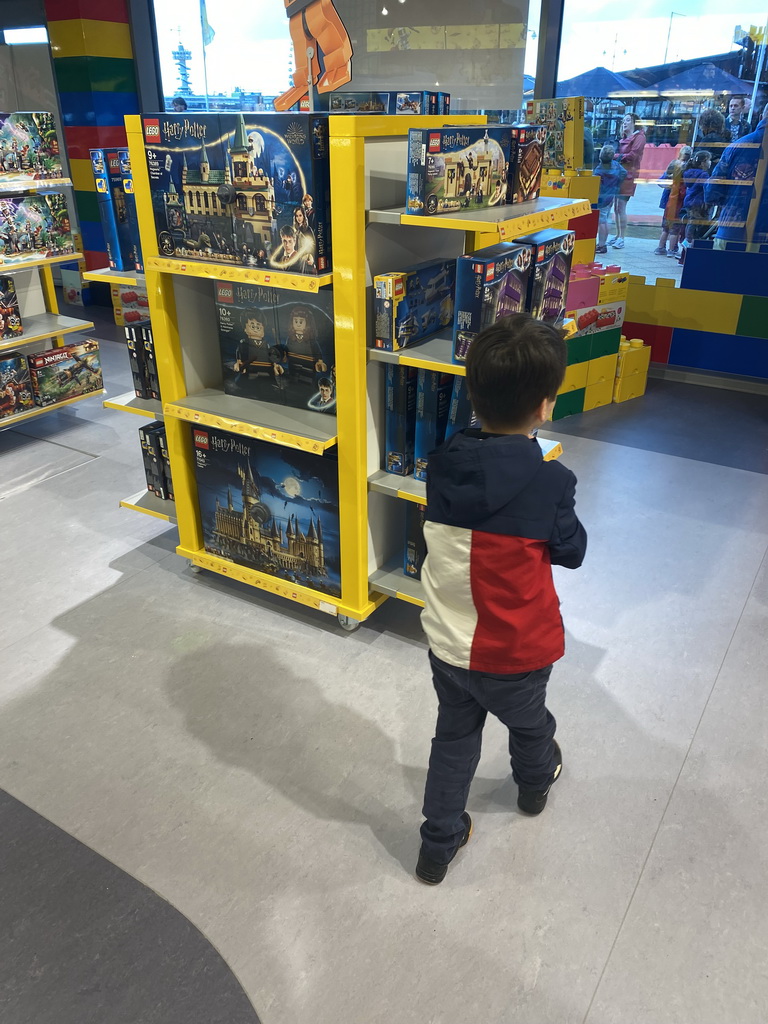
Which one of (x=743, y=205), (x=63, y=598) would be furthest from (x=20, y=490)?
(x=743, y=205)

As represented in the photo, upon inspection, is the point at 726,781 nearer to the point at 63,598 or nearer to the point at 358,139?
the point at 358,139

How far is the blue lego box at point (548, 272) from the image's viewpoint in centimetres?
248

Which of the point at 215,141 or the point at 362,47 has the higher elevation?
the point at 362,47

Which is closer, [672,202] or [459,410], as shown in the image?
[459,410]

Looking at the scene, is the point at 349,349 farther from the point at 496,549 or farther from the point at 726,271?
the point at 726,271

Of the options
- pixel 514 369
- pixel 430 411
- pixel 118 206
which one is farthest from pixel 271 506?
pixel 514 369

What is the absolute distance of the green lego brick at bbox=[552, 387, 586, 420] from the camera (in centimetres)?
512

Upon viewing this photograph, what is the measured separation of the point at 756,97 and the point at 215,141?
14.6 ft

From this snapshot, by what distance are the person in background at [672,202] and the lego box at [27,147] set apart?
4.22 m

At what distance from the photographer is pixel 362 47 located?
626 centimetres

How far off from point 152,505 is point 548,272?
2.00 meters

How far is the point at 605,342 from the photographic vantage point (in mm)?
5191

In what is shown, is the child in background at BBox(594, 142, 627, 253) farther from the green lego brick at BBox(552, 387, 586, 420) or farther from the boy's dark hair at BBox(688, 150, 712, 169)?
the green lego brick at BBox(552, 387, 586, 420)

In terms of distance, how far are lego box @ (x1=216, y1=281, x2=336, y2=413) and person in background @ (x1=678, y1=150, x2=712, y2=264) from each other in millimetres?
4120
